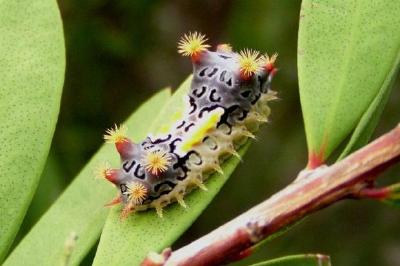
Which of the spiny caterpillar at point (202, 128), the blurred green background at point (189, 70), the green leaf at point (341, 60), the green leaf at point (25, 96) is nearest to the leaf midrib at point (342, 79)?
the green leaf at point (341, 60)

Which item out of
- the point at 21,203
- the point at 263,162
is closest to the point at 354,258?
the point at 263,162

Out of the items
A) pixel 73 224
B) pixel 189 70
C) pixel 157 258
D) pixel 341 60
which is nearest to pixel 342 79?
pixel 341 60

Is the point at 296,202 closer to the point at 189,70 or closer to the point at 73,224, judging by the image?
the point at 73,224

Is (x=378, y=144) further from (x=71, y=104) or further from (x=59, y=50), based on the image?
(x=71, y=104)

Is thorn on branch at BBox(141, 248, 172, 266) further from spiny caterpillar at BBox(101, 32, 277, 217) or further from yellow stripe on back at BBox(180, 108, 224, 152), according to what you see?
yellow stripe on back at BBox(180, 108, 224, 152)

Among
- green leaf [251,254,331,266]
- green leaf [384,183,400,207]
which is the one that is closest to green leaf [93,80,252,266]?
green leaf [251,254,331,266]

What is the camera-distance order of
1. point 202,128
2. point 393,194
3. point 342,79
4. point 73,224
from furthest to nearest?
point 202,128, point 73,224, point 342,79, point 393,194

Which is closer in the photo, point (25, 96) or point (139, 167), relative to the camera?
point (25, 96)

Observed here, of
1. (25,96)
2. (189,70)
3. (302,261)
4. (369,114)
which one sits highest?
(189,70)
